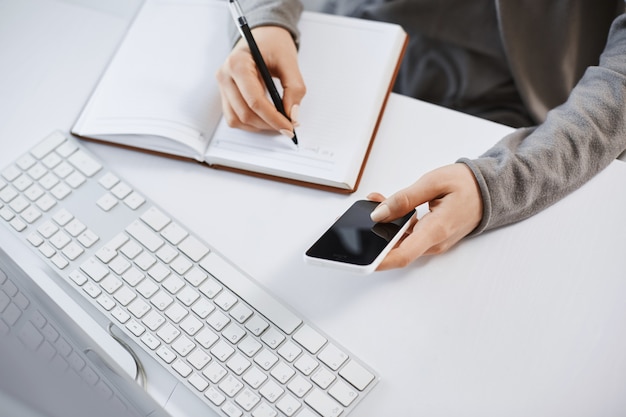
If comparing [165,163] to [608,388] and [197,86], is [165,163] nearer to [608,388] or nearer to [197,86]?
[197,86]

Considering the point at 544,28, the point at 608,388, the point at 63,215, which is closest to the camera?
the point at 608,388

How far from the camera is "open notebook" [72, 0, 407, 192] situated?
792 mm

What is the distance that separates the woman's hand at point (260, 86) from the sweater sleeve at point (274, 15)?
0.07ft

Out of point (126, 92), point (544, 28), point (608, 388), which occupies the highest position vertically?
point (126, 92)

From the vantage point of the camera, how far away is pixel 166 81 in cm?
87

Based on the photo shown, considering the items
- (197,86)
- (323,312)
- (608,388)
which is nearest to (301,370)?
(323,312)

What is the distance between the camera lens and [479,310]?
0.68 meters

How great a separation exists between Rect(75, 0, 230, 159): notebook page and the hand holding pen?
0.04m

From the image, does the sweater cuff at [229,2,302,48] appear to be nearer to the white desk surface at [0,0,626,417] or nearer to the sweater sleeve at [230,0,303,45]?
the sweater sleeve at [230,0,303,45]

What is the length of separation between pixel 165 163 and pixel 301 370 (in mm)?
336

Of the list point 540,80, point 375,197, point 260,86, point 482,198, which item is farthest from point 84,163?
point 540,80

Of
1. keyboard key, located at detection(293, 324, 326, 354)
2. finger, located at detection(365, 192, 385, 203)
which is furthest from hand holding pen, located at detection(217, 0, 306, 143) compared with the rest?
keyboard key, located at detection(293, 324, 326, 354)

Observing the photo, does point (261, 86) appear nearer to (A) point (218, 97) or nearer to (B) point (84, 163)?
(A) point (218, 97)

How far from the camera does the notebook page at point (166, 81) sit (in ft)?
2.70
